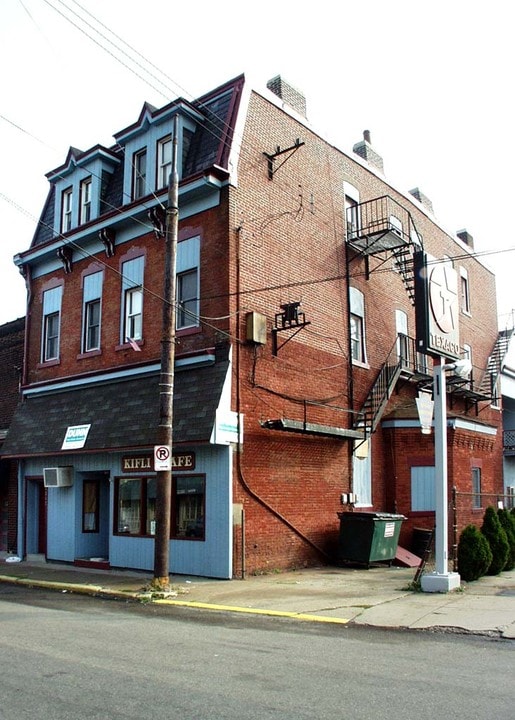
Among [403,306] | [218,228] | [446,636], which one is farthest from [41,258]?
[446,636]

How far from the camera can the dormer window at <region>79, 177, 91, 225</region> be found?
20656mm

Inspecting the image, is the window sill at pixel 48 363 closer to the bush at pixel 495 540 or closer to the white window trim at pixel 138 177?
the white window trim at pixel 138 177

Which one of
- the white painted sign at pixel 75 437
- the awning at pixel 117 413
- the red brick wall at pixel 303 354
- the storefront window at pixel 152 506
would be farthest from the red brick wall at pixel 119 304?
the storefront window at pixel 152 506

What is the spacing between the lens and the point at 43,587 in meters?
15.4

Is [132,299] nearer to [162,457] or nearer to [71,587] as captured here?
[162,457]

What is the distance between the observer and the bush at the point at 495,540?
1588 cm

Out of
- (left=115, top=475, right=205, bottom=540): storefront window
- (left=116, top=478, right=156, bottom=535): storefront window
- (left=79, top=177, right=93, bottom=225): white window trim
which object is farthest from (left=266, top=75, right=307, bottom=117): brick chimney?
(left=116, top=478, right=156, bottom=535): storefront window

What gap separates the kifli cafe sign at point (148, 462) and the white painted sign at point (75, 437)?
1199 millimetres

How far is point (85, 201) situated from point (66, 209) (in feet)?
3.30

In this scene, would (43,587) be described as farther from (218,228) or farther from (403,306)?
(403,306)

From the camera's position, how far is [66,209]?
21.5 metres

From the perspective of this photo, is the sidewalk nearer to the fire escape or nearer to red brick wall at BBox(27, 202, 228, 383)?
the fire escape

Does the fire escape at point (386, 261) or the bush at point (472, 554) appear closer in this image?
the bush at point (472, 554)

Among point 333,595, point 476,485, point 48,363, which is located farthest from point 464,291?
point 333,595
